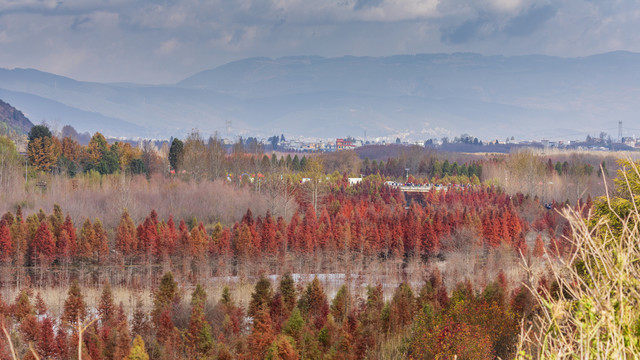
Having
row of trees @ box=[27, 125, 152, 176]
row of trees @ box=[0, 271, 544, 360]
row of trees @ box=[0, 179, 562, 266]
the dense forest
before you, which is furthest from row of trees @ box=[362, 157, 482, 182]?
row of trees @ box=[0, 271, 544, 360]

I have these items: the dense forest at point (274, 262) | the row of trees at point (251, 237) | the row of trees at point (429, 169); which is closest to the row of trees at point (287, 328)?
the dense forest at point (274, 262)

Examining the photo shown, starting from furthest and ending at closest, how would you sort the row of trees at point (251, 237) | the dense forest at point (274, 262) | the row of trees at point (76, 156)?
the row of trees at point (76, 156)
the row of trees at point (251, 237)
the dense forest at point (274, 262)

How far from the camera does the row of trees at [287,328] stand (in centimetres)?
1316

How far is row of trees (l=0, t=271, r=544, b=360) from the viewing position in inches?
518

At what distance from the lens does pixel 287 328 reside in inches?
566

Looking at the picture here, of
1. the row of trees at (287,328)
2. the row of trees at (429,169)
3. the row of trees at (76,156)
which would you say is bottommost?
the row of trees at (287,328)

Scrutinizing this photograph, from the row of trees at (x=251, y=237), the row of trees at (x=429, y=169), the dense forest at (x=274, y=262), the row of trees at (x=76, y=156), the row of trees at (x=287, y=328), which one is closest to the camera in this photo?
the row of trees at (x=287, y=328)

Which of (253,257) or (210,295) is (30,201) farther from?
(210,295)

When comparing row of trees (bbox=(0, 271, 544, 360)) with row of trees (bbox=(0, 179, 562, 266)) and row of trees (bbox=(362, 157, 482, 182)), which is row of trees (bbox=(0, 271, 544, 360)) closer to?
row of trees (bbox=(0, 179, 562, 266))

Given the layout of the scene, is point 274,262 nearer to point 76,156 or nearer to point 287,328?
point 287,328

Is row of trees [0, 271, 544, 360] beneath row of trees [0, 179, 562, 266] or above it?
beneath

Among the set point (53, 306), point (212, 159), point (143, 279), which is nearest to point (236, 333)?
point (53, 306)

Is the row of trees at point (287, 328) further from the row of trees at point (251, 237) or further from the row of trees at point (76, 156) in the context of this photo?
the row of trees at point (76, 156)

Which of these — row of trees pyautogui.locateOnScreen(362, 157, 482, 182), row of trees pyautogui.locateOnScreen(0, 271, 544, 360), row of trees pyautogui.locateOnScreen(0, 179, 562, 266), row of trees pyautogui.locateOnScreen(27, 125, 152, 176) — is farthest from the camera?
row of trees pyautogui.locateOnScreen(362, 157, 482, 182)
